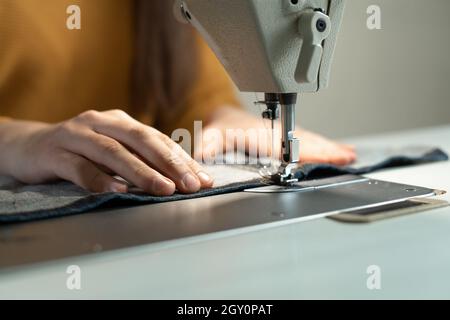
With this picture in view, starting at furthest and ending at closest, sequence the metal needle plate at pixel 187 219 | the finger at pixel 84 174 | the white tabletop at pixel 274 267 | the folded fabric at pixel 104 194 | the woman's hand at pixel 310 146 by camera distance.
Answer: the woman's hand at pixel 310 146 → the finger at pixel 84 174 → the folded fabric at pixel 104 194 → the metal needle plate at pixel 187 219 → the white tabletop at pixel 274 267

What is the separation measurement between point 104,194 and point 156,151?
0.12m

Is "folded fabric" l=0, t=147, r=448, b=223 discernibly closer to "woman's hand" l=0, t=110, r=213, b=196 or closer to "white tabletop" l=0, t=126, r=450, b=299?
"woman's hand" l=0, t=110, r=213, b=196

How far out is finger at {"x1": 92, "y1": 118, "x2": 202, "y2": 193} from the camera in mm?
978

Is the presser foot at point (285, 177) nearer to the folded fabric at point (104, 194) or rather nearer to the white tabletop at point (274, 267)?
the folded fabric at point (104, 194)

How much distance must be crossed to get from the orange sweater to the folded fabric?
62cm

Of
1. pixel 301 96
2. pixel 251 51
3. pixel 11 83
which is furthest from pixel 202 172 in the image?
pixel 301 96

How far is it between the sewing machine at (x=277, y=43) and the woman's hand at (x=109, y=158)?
0.16 metres

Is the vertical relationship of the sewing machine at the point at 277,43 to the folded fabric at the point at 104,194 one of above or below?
above

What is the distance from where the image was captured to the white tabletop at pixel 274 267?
61 cm

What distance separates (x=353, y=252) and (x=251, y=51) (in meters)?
0.37

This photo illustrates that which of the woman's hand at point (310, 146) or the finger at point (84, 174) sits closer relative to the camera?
the finger at point (84, 174)

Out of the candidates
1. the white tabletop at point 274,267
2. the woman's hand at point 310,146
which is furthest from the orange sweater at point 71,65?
the white tabletop at point 274,267

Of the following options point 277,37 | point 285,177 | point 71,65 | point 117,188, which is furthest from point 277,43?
point 71,65
